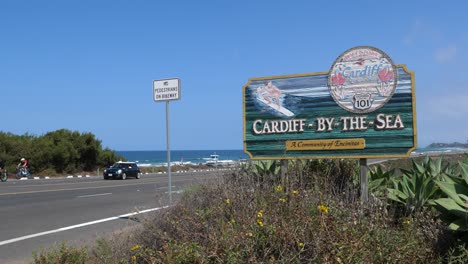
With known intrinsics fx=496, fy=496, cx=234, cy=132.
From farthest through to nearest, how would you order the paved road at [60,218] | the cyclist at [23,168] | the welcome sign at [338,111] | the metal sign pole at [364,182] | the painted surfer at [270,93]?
the cyclist at [23,168]
the paved road at [60,218]
the painted surfer at [270,93]
the welcome sign at [338,111]
the metal sign pole at [364,182]

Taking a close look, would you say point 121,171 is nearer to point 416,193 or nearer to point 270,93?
→ point 270,93

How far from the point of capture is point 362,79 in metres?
7.07

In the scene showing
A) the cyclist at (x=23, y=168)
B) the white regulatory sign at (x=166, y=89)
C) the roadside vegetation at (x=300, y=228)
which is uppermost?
the white regulatory sign at (x=166, y=89)

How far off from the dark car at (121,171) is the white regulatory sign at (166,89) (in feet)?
87.7

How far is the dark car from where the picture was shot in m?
36.0

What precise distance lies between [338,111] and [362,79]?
1.86 feet

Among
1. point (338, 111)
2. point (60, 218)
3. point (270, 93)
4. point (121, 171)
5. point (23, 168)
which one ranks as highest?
point (270, 93)

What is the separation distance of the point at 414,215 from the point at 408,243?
995mm

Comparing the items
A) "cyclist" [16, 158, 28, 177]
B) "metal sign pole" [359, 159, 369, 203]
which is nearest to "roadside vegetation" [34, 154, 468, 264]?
"metal sign pole" [359, 159, 369, 203]

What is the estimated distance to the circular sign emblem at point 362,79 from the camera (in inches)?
272

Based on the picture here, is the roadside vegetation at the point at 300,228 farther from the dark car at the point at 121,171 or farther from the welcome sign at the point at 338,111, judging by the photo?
the dark car at the point at 121,171

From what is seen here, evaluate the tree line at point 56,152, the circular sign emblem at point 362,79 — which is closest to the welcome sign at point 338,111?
the circular sign emblem at point 362,79

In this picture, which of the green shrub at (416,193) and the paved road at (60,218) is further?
the paved road at (60,218)

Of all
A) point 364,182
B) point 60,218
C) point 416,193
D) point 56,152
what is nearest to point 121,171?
point 56,152
